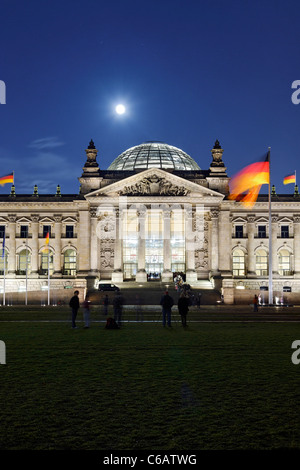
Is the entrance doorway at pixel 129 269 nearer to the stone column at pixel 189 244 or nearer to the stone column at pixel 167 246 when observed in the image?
the stone column at pixel 167 246

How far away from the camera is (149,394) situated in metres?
13.0

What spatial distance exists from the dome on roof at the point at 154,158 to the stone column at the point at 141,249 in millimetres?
17034

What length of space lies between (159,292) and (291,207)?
35.6 m

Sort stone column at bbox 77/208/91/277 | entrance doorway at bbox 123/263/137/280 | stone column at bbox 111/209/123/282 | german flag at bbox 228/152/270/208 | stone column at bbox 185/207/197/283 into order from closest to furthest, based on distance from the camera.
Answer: german flag at bbox 228/152/270/208
stone column at bbox 185/207/197/283
stone column at bbox 111/209/123/282
stone column at bbox 77/208/91/277
entrance doorway at bbox 123/263/137/280

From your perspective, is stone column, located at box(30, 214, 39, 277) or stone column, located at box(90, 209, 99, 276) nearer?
stone column, located at box(90, 209, 99, 276)

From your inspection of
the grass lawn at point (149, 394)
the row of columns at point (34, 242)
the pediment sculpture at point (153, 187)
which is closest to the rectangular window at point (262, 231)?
the pediment sculpture at point (153, 187)

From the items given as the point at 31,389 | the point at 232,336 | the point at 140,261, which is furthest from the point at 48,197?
the point at 31,389

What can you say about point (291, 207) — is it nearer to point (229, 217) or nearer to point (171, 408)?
point (229, 217)

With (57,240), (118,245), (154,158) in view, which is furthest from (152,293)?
(154,158)

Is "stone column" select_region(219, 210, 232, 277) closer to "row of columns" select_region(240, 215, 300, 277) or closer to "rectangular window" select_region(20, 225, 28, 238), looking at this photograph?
"row of columns" select_region(240, 215, 300, 277)

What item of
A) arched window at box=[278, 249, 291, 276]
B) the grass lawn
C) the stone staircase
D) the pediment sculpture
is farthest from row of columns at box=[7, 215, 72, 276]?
the grass lawn

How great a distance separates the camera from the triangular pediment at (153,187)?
81.9 m

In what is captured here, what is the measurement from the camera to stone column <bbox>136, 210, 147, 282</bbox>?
79812mm

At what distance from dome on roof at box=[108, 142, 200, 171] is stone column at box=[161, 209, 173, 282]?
59.3 ft
